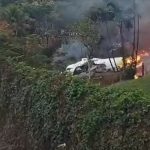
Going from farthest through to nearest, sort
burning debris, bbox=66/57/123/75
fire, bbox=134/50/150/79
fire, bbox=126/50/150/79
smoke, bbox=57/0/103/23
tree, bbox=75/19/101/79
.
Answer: smoke, bbox=57/0/103/23 → burning debris, bbox=66/57/123/75 → fire, bbox=126/50/150/79 → fire, bbox=134/50/150/79 → tree, bbox=75/19/101/79

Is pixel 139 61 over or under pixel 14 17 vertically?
under

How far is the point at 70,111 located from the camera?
39.9 ft

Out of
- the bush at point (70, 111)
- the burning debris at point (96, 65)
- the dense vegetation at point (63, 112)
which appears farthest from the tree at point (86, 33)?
the bush at point (70, 111)

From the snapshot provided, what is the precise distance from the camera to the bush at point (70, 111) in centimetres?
992

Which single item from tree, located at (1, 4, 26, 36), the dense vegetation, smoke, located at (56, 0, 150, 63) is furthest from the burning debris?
the dense vegetation

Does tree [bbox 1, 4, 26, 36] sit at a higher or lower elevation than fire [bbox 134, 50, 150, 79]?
higher

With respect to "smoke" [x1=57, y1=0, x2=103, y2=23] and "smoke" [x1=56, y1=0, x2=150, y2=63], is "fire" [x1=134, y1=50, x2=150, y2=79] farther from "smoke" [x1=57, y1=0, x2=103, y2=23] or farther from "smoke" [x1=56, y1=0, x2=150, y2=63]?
"smoke" [x1=57, y1=0, x2=103, y2=23]

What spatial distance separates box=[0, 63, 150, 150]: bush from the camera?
9922mm

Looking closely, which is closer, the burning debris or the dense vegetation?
the dense vegetation

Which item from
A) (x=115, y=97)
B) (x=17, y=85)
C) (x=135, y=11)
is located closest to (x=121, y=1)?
(x=135, y=11)

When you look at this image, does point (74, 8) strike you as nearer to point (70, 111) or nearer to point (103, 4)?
point (103, 4)

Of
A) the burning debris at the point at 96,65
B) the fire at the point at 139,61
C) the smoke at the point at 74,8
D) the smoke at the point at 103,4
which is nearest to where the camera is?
the fire at the point at 139,61

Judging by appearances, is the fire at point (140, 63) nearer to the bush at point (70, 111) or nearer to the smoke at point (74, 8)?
the smoke at point (74, 8)

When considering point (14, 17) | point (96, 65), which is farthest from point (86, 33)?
point (14, 17)
